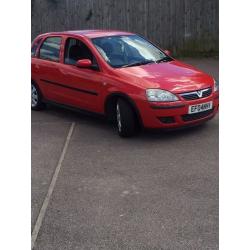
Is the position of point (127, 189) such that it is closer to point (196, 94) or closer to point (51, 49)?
point (196, 94)

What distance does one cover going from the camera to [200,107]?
644 cm

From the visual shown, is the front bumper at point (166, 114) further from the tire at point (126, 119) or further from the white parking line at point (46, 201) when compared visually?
the white parking line at point (46, 201)

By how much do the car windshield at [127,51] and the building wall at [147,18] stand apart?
7.29 meters

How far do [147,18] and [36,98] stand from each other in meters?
7.38

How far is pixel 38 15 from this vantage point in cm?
1472

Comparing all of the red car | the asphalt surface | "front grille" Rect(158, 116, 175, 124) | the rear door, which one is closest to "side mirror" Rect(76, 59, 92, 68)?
the red car

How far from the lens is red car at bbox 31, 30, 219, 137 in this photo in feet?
20.5

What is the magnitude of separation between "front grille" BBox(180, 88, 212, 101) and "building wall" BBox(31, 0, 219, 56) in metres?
8.34

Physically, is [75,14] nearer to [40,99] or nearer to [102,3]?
[102,3]

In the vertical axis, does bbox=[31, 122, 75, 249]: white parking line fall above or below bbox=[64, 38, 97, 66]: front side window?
below

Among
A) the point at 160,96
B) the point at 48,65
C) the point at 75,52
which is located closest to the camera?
the point at 160,96

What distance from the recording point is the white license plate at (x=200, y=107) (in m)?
6.32

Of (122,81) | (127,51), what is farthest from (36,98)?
(122,81)

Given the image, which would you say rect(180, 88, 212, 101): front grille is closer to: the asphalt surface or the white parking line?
the asphalt surface
